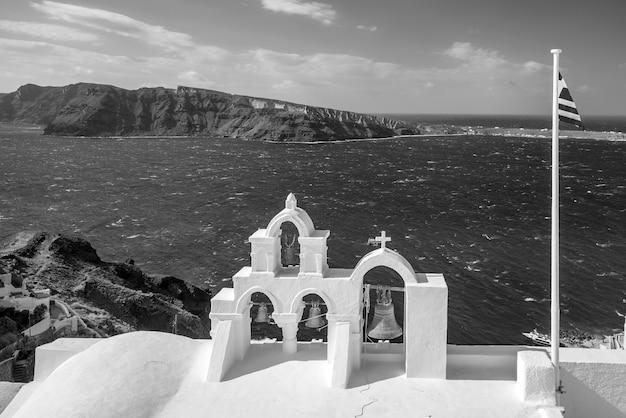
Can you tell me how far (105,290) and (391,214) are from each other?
46.8 meters

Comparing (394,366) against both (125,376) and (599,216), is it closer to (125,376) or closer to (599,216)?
(125,376)

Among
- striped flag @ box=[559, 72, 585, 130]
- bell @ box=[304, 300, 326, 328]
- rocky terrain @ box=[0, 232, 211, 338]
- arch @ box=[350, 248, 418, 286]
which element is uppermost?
striped flag @ box=[559, 72, 585, 130]

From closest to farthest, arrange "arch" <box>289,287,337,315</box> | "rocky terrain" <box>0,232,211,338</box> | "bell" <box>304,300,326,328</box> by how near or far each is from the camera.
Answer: "arch" <box>289,287,337,315</box>
"bell" <box>304,300,326,328</box>
"rocky terrain" <box>0,232,211,338</box>

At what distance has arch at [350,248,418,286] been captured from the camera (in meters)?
11.8

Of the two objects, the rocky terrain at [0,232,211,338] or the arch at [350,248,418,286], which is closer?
the arch at [350,248,418,286]

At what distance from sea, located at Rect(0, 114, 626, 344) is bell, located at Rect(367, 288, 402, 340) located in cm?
2901

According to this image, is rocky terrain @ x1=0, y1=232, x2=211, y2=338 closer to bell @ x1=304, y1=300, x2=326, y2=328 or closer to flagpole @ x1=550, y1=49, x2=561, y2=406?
bell @ x1=304, y1=300, x2=326, y2=328

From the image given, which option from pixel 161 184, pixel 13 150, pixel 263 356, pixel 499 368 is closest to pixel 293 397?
pixel 263 356

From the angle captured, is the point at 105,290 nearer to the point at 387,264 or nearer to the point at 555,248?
the point at 387,264

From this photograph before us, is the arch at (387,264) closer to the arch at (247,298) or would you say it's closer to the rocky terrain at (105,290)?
the arch at (247,298)

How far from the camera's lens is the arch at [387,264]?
1176 cm

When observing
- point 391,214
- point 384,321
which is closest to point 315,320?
point 384,321

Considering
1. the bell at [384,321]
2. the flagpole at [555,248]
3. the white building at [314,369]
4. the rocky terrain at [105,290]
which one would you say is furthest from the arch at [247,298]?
the rocky terrain at [105,290]

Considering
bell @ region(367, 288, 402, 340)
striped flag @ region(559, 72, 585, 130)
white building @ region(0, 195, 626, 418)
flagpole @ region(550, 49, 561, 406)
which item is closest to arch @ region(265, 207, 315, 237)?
white building @ region(0, 195, 626, 418)
